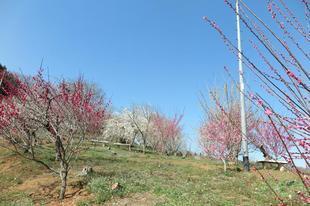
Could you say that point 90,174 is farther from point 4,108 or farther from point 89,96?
point 4,108

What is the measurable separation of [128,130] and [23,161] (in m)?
29.7

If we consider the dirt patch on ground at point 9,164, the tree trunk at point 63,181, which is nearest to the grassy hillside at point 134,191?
the tree trunk at point 63,181

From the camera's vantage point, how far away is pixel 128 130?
4800cm

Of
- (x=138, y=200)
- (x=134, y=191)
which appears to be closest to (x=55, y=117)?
(x=134, y=191)

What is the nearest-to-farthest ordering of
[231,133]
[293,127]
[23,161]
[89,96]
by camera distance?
[293,127] → [89,96] → [23,161] → [231,133]

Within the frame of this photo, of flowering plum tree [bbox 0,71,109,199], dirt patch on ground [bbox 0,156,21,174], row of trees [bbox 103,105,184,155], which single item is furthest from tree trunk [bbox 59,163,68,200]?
row of trees [bbox 103,105,184,155]

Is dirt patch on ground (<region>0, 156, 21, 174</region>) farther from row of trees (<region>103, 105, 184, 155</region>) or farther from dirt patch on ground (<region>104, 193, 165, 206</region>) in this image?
row of trees (<region>103, 105, 184, 155</region>)

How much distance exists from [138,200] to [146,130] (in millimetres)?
37254

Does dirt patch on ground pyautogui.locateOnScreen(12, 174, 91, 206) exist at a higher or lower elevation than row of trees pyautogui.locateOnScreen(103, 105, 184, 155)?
lower

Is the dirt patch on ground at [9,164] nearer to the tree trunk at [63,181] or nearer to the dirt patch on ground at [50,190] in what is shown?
the dirt patch on ground at [50,190]

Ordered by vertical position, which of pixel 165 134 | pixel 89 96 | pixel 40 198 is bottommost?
pixel 40 198

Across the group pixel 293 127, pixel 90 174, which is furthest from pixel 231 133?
pixel 293 127

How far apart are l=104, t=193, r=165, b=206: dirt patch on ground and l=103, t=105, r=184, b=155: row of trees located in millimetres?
31901

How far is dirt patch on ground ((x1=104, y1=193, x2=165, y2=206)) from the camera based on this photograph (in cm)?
1053
